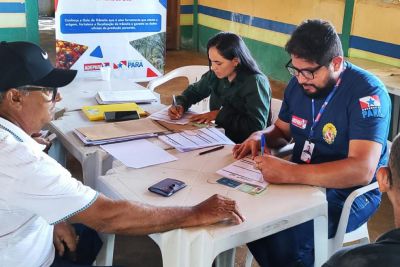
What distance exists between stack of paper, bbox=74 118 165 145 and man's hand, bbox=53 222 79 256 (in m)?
0.47

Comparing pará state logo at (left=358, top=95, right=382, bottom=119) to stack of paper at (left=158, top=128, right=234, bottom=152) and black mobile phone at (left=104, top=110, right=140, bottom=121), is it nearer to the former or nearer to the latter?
stack of paper at (left=158, top=128, right=234, bottom=152)

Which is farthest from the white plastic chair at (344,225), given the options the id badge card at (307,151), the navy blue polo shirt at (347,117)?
the id badge card at (307,151)

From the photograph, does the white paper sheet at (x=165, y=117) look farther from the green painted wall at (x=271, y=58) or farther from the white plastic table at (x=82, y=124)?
the green painted wall at (x=271, y=58)

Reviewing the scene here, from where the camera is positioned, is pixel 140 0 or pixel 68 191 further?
pixel 140 0

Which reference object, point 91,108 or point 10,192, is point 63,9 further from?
point 10,192

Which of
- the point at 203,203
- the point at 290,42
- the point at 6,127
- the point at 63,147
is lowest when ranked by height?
the point at 63,147

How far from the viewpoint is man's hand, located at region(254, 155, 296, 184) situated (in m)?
1.66

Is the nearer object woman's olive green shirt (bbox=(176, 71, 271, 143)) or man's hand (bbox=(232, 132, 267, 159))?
man's hand (bbox=(232, 132, 267, 159))

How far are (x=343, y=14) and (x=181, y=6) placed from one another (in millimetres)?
3385

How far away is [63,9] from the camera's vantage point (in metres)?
3.50

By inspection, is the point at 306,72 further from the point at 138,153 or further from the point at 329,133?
the point at 138,153

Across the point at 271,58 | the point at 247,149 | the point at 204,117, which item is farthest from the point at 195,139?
the point at 271,58

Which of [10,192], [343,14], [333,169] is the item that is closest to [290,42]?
[333,169]

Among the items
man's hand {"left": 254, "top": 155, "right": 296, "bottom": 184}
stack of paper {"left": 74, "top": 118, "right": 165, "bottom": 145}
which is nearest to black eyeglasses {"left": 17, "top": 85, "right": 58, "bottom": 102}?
stack of paper {"left": 74, "top": 118, "right": 165, "bottom": 145}
